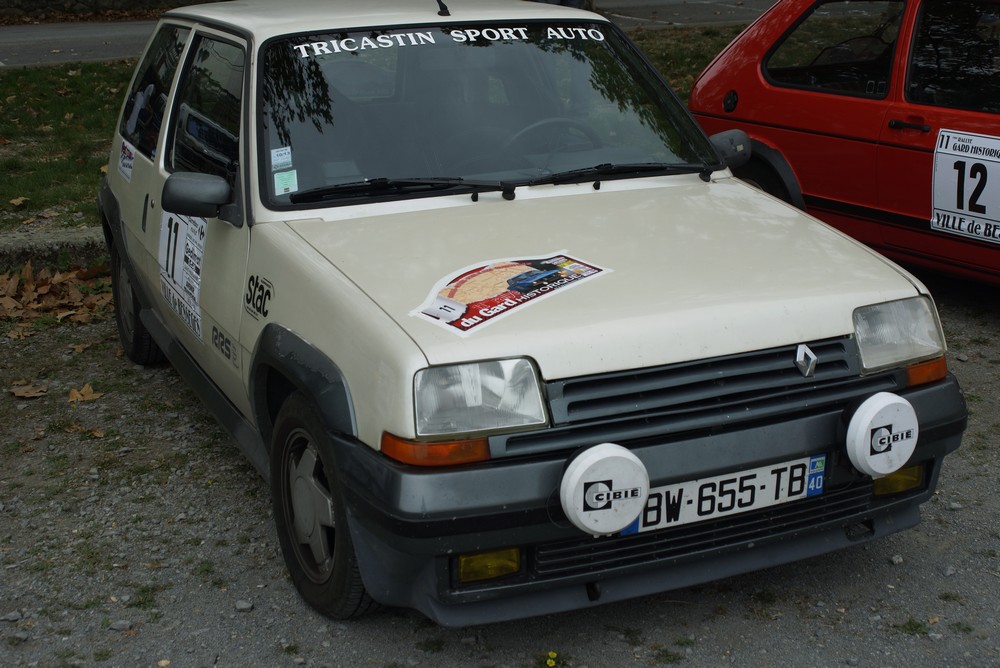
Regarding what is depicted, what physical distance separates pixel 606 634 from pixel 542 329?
3.26 feet

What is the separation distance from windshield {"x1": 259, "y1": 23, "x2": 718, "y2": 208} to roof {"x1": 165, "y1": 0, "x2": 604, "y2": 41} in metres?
0.05

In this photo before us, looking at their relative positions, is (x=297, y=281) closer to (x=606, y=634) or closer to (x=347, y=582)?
(x=347, y=582)

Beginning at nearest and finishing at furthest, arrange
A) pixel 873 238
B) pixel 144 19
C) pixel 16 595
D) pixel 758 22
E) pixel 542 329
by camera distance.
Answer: pixel 542 329 → pixel 16 595 → pixel 873 238 → pixel 758 22 → pixel 144 19

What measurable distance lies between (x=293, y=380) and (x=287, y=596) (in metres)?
0.76

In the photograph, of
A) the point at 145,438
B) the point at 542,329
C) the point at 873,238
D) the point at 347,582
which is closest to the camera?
the point at 542,329

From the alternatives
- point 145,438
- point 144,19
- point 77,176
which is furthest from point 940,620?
point 144,19

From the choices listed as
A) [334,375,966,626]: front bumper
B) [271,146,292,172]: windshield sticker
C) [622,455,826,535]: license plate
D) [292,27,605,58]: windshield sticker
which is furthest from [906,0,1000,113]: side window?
[271,146,292,172]: windshield sticker

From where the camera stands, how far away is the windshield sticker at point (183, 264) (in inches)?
160

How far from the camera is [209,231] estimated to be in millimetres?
3936

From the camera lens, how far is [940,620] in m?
3.32

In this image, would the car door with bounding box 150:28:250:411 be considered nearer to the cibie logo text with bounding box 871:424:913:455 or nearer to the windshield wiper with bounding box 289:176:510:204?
the windshield wiper with bounding box 289:176:510:204

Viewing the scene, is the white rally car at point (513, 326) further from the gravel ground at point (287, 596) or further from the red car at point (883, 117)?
the red car at point (883, 117)

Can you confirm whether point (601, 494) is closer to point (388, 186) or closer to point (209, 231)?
point (388, 186)

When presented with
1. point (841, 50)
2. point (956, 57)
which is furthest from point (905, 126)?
point (841, 50)
